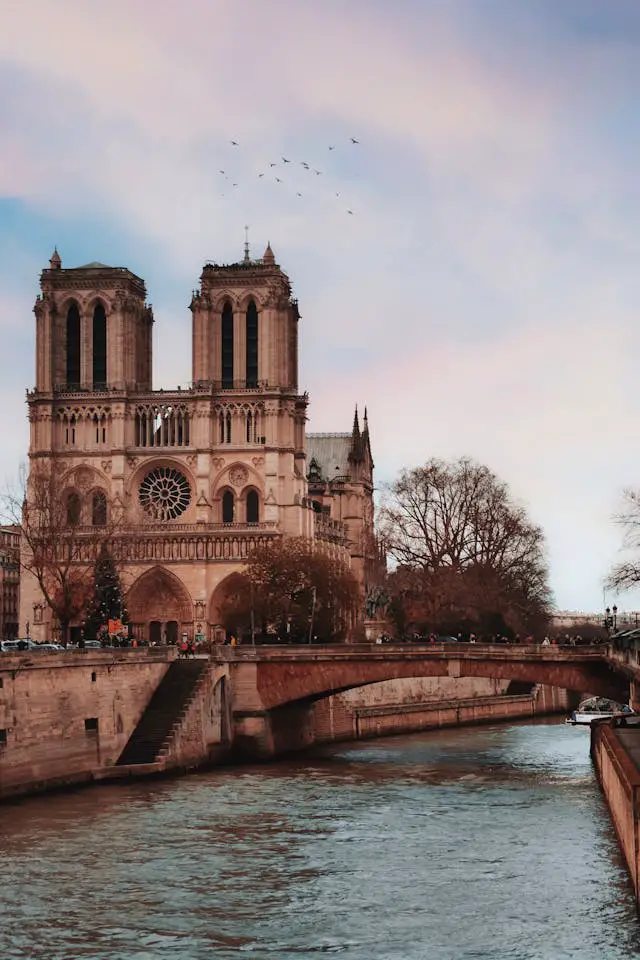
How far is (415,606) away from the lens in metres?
102

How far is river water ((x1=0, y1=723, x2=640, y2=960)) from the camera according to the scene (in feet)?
98.4

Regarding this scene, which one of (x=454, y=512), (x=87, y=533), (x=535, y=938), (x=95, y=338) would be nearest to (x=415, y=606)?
(x=454, y=512)

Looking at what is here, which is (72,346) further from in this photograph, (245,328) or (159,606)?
(159,606)

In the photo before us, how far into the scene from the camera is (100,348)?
113 m

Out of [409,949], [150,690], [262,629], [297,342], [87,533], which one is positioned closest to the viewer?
[409,949]

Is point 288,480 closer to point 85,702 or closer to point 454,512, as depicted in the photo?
Result: point 454,512

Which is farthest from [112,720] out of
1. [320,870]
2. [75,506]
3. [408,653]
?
[75,506]

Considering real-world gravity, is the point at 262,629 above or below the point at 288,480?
below

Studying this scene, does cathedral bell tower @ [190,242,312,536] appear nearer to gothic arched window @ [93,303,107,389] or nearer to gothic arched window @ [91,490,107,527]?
gothic arched window @ [93,303,107,389]

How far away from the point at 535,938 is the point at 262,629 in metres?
70.8

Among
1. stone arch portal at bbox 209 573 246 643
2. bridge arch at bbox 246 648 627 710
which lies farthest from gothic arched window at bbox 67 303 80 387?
bridge arch at bbox 246 648 627 710

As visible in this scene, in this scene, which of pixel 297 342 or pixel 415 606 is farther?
pixel 297 342

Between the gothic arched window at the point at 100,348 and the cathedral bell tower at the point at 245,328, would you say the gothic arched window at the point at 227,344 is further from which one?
the gothic arched window at the point at 100,348

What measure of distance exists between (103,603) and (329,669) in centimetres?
3512
